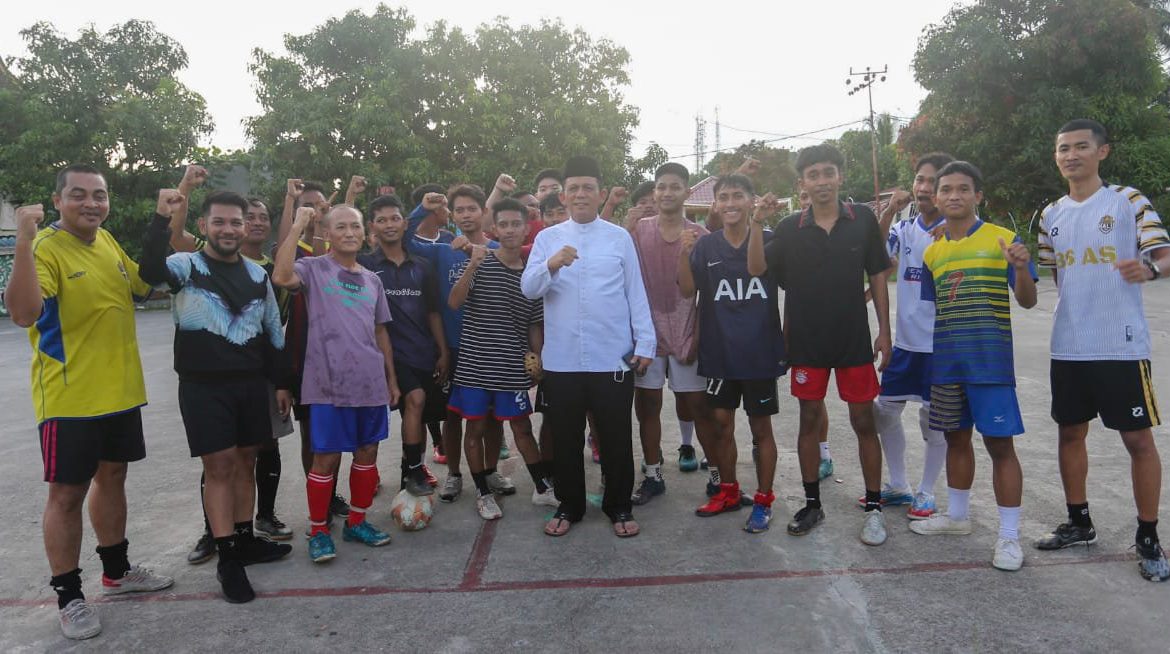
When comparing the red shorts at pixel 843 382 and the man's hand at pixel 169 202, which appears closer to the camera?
the man's hand at pixel 169 202

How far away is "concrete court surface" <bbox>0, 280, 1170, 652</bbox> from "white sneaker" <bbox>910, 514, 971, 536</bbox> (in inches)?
1.7

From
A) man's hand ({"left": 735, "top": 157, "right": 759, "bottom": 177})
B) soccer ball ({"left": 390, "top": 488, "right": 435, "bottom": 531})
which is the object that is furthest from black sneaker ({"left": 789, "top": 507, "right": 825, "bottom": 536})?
soccer ball ({"left": 390, "top": 488, "right": 435, "bottom": 531})

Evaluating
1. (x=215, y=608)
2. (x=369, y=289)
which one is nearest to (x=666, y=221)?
(x=369, y=289)

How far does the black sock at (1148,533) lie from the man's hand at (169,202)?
4.50 m

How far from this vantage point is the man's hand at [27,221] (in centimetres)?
281

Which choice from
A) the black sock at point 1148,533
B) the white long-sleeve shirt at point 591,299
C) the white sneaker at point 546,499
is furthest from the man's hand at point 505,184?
the black sock at point 1148,533

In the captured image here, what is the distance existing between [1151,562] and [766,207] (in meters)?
2.29

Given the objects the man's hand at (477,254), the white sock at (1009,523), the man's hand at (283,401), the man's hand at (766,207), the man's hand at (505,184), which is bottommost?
the white sock at (1009,523)

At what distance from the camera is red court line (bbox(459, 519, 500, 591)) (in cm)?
342

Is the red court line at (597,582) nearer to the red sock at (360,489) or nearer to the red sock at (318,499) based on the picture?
the red sock at (318,499)

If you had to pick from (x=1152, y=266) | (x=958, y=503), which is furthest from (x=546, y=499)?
(x=1152, y=266)

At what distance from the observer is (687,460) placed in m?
5.13

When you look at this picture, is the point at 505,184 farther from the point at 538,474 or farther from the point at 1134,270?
the point at 1134,270

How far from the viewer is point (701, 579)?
11.1 feet
